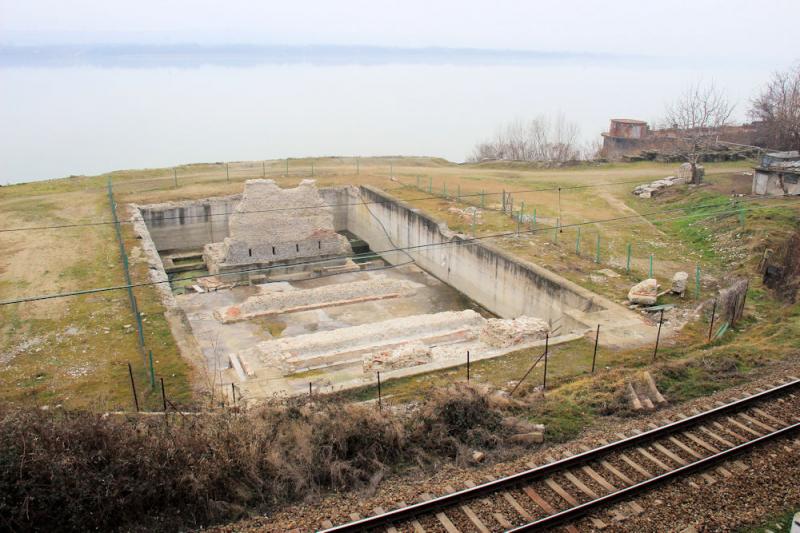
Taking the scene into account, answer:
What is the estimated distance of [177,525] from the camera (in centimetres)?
938

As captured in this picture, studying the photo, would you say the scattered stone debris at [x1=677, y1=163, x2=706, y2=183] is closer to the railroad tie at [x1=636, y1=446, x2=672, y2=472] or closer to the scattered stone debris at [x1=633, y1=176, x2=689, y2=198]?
the scattered stone debris at [x1=633, y1=176, x2=689, y2=198]

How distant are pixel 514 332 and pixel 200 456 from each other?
1061cm

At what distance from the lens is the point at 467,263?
27672 millimetres

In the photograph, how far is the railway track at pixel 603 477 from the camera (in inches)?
359

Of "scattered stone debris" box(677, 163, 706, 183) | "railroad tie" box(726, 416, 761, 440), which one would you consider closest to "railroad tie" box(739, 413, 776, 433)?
"railroad tie" box(726, 416, 761, 440)

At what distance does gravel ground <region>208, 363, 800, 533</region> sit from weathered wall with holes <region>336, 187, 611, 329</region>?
8.56 m

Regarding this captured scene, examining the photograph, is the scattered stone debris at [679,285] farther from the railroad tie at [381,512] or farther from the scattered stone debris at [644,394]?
the railroad tie at [381,512]

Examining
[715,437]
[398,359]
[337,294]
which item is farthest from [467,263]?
[715,437]

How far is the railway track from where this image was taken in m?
9.12

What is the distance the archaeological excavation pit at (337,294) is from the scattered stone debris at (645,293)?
610 mm

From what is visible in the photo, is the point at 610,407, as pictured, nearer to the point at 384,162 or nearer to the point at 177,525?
the point at 177,525

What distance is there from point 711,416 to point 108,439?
999 centimetres

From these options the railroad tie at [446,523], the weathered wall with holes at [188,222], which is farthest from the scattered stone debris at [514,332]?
the weathered wall with holes at [188,222]

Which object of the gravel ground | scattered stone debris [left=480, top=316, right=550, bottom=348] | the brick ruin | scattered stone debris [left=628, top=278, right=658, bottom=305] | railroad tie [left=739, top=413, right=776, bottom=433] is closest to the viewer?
the gravel ground
